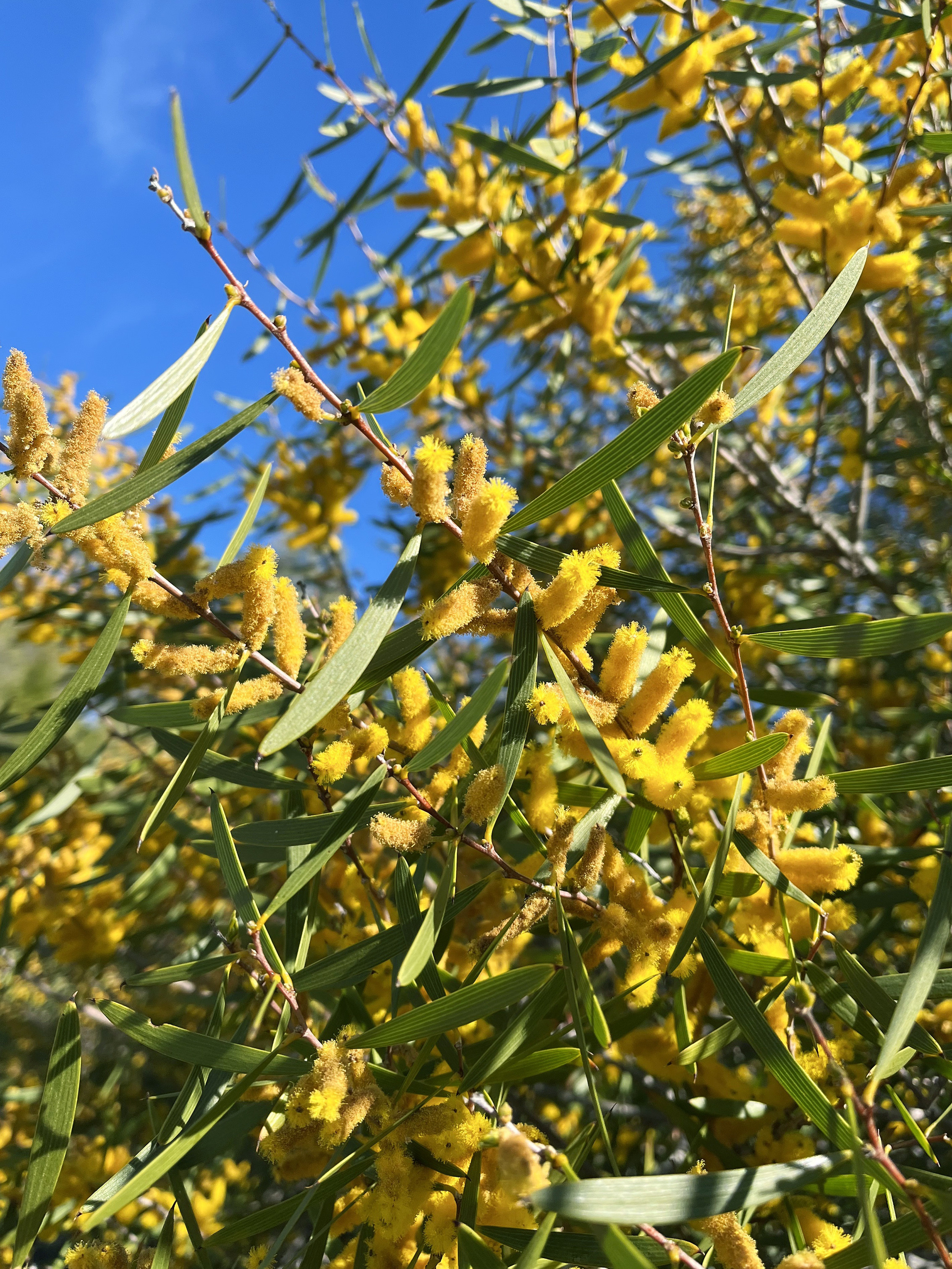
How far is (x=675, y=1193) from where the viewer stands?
24.6 inches

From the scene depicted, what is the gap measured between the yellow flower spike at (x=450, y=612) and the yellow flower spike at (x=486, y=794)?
142mm

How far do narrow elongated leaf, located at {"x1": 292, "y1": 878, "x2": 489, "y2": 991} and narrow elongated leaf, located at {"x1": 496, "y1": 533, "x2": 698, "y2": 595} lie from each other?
0.40 m

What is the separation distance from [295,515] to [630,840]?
7.68ft

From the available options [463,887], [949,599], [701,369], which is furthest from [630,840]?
[949,599]

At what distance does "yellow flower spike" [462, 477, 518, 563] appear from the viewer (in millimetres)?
738

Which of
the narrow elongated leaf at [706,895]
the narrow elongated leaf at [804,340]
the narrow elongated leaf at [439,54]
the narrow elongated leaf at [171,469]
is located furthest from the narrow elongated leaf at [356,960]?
the narrow elongated leaf at [439,54]

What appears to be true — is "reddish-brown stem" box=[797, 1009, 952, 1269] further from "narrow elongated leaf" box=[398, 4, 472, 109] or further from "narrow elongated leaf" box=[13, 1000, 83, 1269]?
"narrow elongated leaf" box=[398, 4, 472, 109]

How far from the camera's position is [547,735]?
118 centimetres

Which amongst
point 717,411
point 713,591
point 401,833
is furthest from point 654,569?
point 401,833

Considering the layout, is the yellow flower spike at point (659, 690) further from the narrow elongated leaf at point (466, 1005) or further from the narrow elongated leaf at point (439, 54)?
the narrow elongated leaf at point (439, 54)

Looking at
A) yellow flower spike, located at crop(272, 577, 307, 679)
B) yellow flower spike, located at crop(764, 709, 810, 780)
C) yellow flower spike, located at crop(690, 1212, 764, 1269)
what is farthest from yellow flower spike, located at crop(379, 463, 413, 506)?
yellow flower spike, located at crop(690, 1212, 764, 1269)

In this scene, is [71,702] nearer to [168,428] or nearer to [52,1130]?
[168,428]

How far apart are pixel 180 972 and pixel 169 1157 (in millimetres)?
190

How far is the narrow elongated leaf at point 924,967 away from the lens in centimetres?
67
